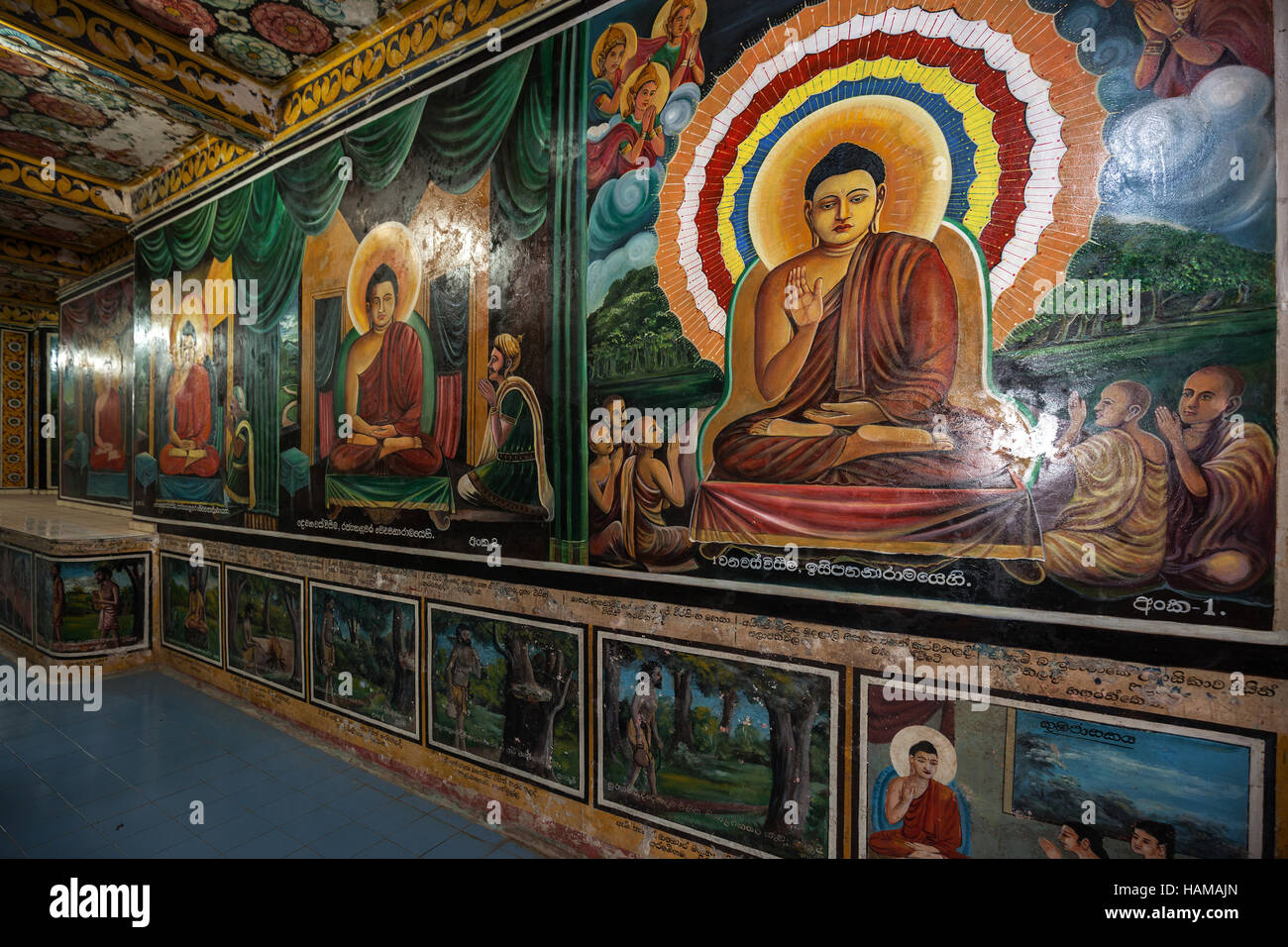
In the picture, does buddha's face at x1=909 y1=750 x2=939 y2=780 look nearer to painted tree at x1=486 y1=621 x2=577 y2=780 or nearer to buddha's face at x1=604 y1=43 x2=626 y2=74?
painted tree at x1=486 y1=621 x2=577 y2=780

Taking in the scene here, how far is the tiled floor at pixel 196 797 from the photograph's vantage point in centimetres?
308

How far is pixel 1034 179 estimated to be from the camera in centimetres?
209

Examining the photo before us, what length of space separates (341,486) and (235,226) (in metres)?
2.73

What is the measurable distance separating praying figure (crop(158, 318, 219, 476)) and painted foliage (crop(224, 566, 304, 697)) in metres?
1.11

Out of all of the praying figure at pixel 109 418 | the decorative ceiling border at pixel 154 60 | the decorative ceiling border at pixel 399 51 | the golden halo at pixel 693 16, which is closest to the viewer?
the golden halo at pixel 693 16

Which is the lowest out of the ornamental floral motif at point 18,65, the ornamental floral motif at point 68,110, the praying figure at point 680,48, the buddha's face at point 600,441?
the buddha's face at point 600,441

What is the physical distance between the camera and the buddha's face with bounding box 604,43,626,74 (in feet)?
9.65

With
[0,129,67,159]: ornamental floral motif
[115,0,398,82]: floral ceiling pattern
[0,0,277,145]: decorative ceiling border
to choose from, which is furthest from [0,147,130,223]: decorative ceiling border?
[115,0,398,82]: floral ceiling pattern

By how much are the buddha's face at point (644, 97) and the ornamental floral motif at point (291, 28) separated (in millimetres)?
2562

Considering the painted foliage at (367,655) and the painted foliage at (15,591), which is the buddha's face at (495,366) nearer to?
the painted foliage at (367,655)

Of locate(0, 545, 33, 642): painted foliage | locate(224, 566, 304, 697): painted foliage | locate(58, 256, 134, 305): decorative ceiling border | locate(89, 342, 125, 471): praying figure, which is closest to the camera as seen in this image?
locate(224, 566, 304, 697): painted foliage

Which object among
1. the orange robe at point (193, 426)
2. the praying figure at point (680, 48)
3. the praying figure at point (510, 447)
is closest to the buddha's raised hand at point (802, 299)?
the praying figure at point (680, 48)

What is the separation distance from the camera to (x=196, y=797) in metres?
3.54

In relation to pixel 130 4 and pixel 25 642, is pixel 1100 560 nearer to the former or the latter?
pixel 130 4
